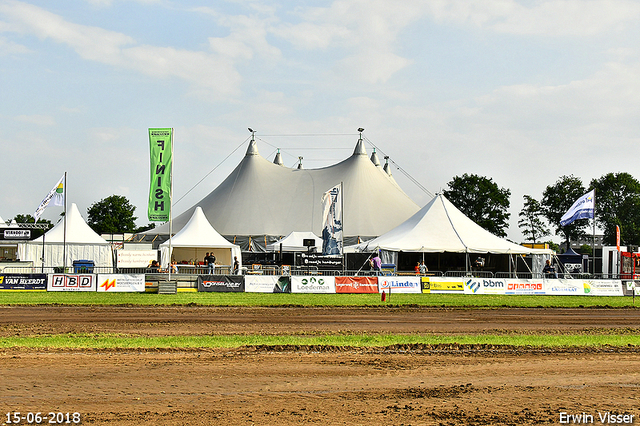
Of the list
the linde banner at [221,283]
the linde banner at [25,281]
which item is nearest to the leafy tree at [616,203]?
the linde banner at [221,283]

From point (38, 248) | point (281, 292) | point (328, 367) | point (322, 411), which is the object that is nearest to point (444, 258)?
point (281, 292)

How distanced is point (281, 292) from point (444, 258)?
18562 millimetres

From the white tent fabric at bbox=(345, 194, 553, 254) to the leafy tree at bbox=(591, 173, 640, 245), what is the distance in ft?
165

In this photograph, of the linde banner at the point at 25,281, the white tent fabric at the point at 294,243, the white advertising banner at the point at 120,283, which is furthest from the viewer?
the white tent fabric at the point at 294,243

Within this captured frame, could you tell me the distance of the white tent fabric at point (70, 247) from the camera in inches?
1660

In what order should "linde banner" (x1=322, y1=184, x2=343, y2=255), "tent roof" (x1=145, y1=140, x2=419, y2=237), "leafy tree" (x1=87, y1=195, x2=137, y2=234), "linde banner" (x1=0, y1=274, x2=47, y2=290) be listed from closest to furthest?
"linde banner" (x1=0, y1=274, x2=47, y2=290) < "linde banner" (x1=322, y1=184, x2=343, y2=255) < "tent roof" (x1=145, y1=140, x2=419, y2=237) < "leafy tree" (x1=87, y1=195, x2=137, y2=234)

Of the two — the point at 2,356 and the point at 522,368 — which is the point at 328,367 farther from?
the point at 2,356

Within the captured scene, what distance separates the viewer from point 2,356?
11.7 metres

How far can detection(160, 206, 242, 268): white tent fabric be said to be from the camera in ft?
133

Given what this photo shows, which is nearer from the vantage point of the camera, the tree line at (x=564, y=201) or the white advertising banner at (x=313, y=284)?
the white advertising banner at (x=313, y=284)

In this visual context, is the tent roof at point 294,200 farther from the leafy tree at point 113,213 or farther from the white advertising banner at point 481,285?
the leafy tree at point 113,213

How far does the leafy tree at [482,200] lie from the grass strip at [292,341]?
70788 mm

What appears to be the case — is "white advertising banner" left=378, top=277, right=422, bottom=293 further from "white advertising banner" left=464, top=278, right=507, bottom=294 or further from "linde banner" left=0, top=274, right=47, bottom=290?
"linde banner" left=0, top=274, right=47, bottom=290

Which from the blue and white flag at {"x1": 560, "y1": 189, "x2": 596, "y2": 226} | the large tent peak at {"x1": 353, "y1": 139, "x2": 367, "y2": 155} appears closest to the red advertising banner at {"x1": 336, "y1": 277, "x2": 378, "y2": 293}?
the blue and white flag at {"x1": 560, "y1": 189, "x2": 596, "y2": 226}
